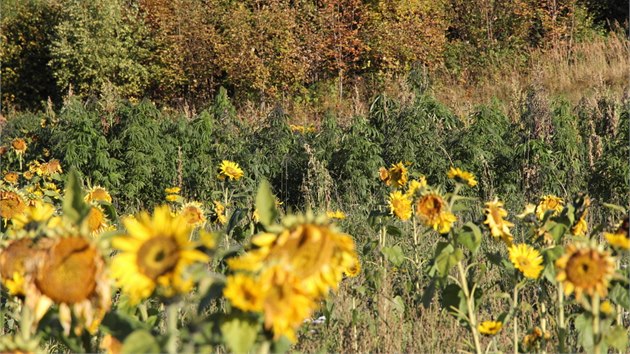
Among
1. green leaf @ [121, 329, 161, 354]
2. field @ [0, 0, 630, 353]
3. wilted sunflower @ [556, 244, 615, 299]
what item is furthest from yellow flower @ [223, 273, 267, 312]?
wilted sunflower @ [556, 244, 615, 299]

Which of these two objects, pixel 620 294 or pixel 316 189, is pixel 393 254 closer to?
pixel 620 294

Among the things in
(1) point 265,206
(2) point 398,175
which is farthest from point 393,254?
(1) point 265,206

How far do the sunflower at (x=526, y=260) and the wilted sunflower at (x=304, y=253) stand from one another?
44.6 inches

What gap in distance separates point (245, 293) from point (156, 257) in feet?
0.43

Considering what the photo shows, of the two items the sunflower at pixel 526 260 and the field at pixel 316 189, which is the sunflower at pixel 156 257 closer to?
the field at pixel 316 189

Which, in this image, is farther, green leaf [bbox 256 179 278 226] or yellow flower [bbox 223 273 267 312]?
green leaf [bbox 256 179 278 226]

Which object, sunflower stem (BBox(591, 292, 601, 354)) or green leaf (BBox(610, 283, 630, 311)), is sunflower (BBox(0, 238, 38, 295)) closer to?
sunflower stem (BBox(591, 292, 601, 354))

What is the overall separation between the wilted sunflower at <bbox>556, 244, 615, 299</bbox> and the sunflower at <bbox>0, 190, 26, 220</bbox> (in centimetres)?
168

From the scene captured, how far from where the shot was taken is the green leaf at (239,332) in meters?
1.23

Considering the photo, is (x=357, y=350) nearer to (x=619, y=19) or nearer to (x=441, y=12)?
(x=441, y=12)

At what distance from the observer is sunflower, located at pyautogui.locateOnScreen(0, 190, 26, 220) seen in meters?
2.59

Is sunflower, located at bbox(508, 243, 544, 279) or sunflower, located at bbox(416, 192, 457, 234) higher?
sunflower, located at bbox(416, 192, 457, 234)

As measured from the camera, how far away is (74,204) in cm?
137

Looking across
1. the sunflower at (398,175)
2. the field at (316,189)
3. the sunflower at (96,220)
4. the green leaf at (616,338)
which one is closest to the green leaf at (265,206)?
the field at (316,189)
